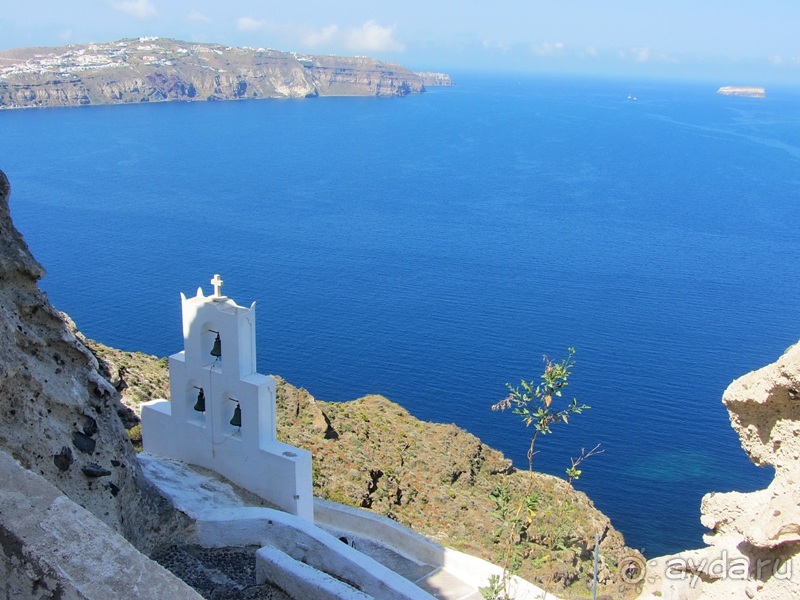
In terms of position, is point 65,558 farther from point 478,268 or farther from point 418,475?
point 478,268

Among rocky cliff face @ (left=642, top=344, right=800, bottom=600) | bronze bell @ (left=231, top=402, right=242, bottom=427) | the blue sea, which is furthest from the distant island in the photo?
rocky cliff face @ (left=642, top=344, right=800, bottom=600)

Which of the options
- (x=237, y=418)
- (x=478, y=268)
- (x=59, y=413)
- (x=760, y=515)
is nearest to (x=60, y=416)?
(x=59, y=413)

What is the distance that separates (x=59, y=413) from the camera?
8195mm

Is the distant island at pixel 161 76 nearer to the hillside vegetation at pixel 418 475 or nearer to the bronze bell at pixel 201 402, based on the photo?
the hillside vegetation at pixel 418 475

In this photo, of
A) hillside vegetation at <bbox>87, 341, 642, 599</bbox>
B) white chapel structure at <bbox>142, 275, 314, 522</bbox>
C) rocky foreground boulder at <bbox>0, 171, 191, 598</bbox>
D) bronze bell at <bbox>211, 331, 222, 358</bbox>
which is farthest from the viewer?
hillside vegetation at <bbox>87, 341, 642, 599</bbox>

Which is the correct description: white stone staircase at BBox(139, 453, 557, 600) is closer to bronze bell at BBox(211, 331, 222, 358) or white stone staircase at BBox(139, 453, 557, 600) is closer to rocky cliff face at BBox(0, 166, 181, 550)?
rocky cliff face at BBox(0, 166, 181, 550)

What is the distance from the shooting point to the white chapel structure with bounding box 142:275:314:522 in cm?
1084

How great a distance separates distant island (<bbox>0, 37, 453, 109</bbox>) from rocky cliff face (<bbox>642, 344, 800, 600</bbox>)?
474 feet

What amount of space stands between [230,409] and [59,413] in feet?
11.1

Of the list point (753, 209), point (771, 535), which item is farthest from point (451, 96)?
point (771, 535)

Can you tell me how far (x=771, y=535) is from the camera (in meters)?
3.63

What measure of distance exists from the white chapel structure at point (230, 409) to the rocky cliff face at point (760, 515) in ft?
23.2

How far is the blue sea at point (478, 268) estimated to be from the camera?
3397 cm

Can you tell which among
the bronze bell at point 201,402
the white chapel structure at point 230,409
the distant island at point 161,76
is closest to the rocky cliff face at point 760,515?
the white chapel structure at point 230,409
